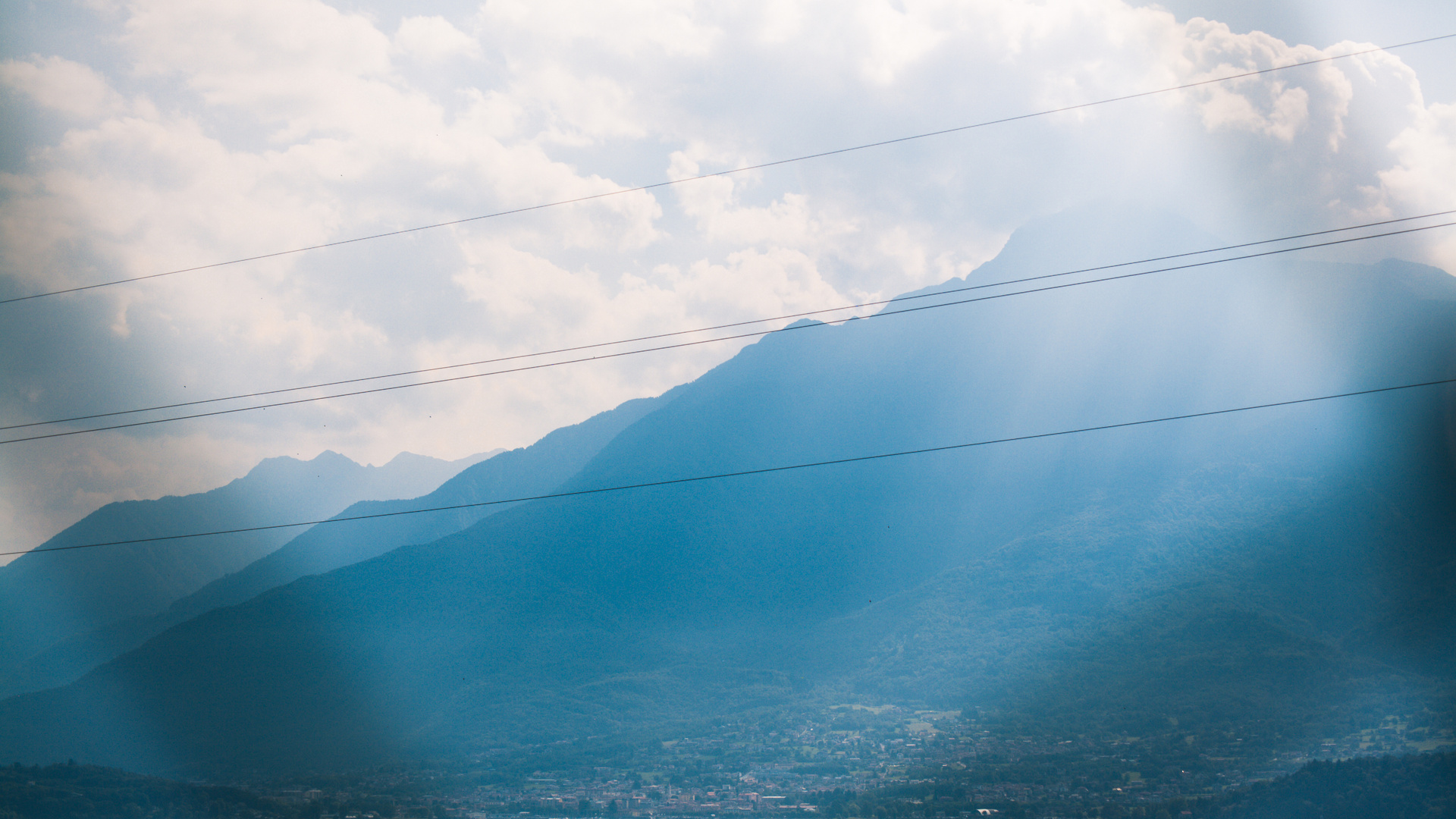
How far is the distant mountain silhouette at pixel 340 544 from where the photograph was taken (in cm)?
12512

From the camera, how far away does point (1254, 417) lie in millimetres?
110938

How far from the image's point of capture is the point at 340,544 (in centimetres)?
16250

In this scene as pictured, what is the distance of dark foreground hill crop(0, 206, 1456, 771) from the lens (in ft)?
267

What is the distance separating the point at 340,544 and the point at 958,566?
110 metres

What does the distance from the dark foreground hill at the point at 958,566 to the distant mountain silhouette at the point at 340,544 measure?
14620 mm

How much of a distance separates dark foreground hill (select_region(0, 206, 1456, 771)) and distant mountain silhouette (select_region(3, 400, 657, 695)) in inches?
576

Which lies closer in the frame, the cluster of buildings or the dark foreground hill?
the cluster of buildings

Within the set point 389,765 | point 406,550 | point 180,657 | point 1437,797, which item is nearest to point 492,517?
point 406,550

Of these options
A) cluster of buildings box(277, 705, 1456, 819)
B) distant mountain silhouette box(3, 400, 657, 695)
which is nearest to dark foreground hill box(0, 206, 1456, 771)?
cluster of buildings box(277, 705, 1456, 819)

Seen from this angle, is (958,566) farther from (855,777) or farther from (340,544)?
(340,544)

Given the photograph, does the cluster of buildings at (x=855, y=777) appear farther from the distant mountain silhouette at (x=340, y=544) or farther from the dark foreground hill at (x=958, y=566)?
the distant mountain silhouette at (x=340, y=544)

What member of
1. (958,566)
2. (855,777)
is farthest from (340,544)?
(855,777)

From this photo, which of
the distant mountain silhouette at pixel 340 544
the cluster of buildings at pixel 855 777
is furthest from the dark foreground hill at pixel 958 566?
the distant mountain silhouette at pixel 340 544

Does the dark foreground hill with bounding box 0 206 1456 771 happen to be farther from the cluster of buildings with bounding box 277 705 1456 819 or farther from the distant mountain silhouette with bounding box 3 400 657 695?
the distant mountain silhouette with bounding box 3 400 657 695
